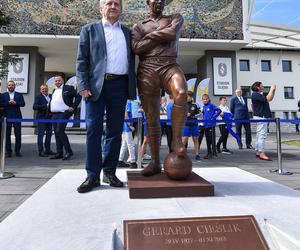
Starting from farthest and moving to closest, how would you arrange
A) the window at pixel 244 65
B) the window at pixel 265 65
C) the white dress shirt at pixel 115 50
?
the window at pixel 265 65
the window at pixel 244 65
the white dress shirt at pixel 115 50

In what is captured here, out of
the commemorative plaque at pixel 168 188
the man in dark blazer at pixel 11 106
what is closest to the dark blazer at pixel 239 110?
the man in dark blazer at pixel 11 106

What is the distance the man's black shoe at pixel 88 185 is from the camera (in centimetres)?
331

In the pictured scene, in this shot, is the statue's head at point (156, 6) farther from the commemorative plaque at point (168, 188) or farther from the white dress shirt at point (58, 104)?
the white dress shirt at point (58, 104)

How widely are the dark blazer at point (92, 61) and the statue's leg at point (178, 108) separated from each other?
0.51 metres

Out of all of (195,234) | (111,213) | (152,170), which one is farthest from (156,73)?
(195,234)

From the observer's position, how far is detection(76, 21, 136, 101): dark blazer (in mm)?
3445

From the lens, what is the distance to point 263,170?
6770 mm

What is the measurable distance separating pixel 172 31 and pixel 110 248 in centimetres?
231

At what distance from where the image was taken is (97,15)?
57.7 feet

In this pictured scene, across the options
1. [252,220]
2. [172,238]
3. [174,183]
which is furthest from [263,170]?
[172,238]

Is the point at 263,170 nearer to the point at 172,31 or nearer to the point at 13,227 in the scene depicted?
the point at 172,31

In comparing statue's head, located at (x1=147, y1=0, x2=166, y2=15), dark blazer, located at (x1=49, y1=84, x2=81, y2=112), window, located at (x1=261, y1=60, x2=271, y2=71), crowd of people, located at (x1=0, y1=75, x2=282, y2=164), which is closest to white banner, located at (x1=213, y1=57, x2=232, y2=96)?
crowd of people, located at (x1=0, y1=75, x2=282, y2=164)

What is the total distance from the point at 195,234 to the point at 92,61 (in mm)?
2126

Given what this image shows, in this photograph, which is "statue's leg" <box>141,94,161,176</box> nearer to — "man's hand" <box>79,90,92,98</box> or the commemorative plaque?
the commemorative plaque
